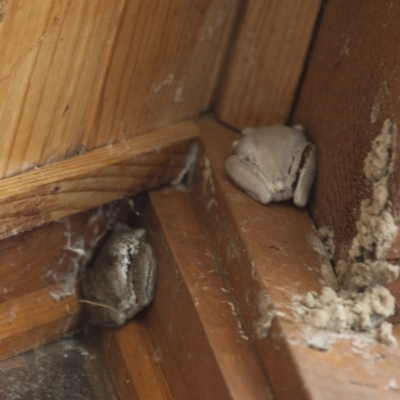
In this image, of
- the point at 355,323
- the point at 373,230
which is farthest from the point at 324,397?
the point at 373,230

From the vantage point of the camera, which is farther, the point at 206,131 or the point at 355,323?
the point at 206,131

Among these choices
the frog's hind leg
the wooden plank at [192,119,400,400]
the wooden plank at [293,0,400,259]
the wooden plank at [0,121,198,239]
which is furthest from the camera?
the frog's hind leg

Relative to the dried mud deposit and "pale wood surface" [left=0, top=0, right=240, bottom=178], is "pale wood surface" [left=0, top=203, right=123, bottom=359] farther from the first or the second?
the dried mud deposit

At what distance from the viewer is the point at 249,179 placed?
5.11 feet

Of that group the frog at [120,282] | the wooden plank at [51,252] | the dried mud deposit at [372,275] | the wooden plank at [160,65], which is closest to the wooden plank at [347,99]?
the dried mud deposit at [372,275]

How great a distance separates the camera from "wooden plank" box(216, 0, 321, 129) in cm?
161

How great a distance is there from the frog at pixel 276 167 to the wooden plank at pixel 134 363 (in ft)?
1.22

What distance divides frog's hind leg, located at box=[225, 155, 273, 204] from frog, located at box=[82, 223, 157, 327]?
24 centimetres

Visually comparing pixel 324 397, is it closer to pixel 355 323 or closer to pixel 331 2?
pixel 355 323

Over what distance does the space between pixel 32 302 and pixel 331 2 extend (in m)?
0.86

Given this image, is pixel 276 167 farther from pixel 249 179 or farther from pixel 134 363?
pixel 134 363

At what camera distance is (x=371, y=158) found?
52.9 inches

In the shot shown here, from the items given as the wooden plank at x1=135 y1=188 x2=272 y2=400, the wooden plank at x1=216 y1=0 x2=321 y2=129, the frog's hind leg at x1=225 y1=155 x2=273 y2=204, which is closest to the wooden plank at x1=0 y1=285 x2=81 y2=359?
the wooden plank at x1=135 y1=188 x2=272 y2=400

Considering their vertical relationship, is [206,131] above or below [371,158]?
below
